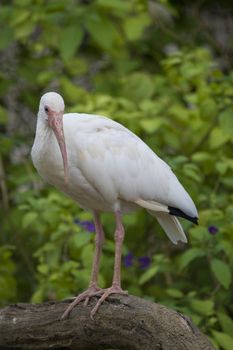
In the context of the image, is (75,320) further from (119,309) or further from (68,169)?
(68,169)

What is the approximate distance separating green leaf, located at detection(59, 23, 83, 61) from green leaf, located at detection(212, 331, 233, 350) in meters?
2.68

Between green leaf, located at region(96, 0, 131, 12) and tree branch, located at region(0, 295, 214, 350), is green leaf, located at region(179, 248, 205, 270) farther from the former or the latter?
green leaf, located at region(96, 0, 131, 12)

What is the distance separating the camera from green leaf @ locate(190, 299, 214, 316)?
23.3ft

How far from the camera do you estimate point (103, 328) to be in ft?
18.4

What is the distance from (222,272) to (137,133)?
1588 mm

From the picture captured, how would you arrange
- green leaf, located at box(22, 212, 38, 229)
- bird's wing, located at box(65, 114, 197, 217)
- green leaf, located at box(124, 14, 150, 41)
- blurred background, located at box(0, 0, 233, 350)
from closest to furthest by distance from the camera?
bird's wing, located at box(65, 114, 197, 217) < blurred background, located at box(0, 0, 233, 350) < green leaf, located at box(22, 212, 38, 229) < green leaf, located at box(124, 14, 150, 41)

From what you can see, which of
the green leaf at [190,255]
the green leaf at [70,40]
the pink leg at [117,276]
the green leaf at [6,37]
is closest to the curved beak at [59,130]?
the pink leg at [117,276]

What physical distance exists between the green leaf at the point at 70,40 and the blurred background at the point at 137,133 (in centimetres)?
1

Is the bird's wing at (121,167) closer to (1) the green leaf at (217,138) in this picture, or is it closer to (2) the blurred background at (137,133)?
(2) the blurred background at (137,133)

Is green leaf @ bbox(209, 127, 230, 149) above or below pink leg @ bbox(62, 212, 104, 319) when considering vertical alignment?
above

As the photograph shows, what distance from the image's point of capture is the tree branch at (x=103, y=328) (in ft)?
17.4

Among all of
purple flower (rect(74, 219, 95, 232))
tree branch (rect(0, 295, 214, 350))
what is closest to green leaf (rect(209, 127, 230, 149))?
purple flower (rect(74, 219, 95, 232))

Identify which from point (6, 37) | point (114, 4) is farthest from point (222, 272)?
point (6, 37)

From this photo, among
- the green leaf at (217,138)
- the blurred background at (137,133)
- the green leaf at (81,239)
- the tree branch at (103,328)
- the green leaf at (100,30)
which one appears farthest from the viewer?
the green leaf at (100,30)
